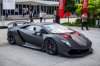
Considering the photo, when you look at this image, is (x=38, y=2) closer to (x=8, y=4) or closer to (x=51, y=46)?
(x=8, y=4)

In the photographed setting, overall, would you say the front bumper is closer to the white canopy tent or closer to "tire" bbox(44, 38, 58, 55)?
"tire" bbox(44, 38, 58, 55)

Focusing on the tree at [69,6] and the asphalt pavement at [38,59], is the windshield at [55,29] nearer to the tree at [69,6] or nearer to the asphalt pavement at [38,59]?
the asphalt pavement at [38,59]

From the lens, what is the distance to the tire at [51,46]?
10.1 m

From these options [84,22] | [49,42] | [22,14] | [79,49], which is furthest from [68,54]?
[22,14]

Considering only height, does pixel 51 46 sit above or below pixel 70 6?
below

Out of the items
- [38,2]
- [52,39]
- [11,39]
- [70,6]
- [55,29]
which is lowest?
[11,39]

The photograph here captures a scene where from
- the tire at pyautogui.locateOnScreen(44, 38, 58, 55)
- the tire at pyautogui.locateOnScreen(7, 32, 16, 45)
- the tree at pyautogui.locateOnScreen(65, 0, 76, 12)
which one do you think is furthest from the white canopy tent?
the tire at pyautogui.locateOnScreen(44, 38, 58, 55)

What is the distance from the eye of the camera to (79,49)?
9.79 meters

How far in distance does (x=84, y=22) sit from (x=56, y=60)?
44.7 feet

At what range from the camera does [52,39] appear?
33.7 ft

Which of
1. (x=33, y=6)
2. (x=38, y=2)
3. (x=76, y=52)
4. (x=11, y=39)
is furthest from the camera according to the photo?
(x=33, y=6)

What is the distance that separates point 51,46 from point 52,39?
11.5 inches

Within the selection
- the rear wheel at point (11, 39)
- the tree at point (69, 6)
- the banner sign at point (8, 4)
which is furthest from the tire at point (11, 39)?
the tree at point (69, 6)

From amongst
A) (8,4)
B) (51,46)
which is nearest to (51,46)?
(51,46)
